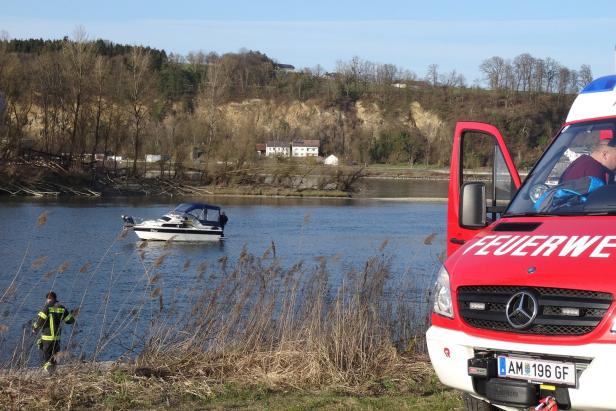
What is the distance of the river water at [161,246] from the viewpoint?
1555 cm

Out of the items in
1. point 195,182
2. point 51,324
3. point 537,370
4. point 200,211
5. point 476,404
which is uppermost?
point 537,370

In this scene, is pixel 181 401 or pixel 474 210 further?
pixel 181 401

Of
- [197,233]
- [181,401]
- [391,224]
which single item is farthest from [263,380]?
[391,224]

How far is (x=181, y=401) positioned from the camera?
739 cm

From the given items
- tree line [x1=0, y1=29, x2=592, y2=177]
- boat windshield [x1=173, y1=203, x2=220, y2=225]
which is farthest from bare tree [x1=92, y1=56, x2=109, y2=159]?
boat windshield [x1=173, y1=203, x2=220, y2=225]

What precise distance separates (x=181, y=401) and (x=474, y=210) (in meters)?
2.79

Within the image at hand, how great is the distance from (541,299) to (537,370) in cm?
43

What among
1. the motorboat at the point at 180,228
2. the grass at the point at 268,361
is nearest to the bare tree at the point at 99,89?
the motorboat at the point at 180,228

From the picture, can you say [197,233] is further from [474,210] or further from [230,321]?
[474,210]

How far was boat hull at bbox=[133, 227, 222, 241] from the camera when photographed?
42031mm

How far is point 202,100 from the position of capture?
387 feet

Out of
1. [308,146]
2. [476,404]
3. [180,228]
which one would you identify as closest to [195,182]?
[180,228]

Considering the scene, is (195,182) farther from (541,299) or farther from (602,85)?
(541,299)

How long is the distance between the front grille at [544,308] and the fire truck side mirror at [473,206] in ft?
3.87
